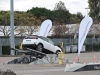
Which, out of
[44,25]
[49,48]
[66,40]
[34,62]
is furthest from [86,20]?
[66,40]

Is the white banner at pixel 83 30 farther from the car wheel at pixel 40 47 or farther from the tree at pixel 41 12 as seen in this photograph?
the tree at pixel 41 12

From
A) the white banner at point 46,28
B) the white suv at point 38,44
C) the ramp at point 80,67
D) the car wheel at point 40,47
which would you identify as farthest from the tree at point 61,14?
the ramp at point 80,67

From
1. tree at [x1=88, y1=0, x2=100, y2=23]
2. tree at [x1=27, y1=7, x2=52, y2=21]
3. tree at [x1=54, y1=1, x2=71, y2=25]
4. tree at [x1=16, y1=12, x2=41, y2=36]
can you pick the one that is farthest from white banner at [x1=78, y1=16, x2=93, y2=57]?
tree at [x1=27, y1=7, x2=52, y2=21]

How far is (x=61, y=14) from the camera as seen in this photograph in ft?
325

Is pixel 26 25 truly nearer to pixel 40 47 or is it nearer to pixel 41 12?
pixel 40 47

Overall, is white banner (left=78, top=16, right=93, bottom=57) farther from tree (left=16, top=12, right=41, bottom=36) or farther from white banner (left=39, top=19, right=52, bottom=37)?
tree (left=16, top=12, right=41, bottom=36)

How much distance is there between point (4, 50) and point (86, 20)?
23740 mm

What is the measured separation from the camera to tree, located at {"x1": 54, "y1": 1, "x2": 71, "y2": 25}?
9761 centimetres

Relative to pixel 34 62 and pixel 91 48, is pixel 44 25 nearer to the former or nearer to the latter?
pixel 34 62

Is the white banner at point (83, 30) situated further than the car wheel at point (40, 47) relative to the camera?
No

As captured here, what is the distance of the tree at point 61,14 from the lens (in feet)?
320

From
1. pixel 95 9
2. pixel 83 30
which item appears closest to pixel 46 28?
pixel 83 30

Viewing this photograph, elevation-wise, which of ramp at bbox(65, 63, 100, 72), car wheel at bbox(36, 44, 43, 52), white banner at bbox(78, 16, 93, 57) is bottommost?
ramp at bbox(65, 63, 100, 72)

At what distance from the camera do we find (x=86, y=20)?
62.0 feet
